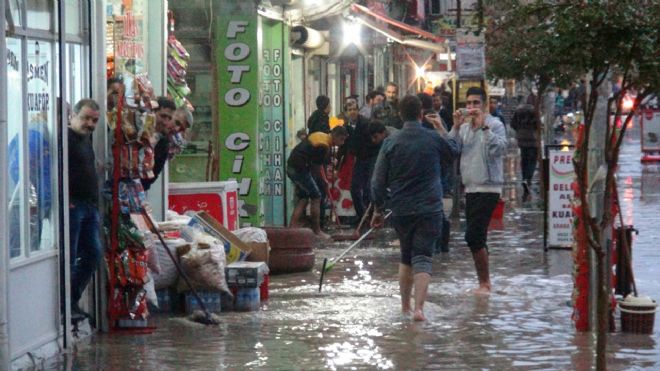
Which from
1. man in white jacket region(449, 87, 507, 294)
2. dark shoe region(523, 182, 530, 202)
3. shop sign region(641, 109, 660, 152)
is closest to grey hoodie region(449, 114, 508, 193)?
man in white jacket region(449, 87, 507, 294)

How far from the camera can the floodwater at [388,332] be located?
33.4 ft

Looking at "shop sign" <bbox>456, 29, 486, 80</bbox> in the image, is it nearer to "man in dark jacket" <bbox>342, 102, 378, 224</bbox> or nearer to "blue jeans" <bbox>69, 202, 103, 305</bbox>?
"man in dark jacket" <bbox>342, 102, 378, 224</bbox>

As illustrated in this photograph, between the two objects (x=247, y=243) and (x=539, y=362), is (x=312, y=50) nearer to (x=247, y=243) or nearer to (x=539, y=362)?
(x=247, y=243)

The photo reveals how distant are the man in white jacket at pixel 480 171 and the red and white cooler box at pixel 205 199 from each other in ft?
8.40

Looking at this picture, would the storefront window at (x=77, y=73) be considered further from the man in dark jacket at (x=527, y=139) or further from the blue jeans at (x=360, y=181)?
the man in dark jacket at (x=527, y=139)

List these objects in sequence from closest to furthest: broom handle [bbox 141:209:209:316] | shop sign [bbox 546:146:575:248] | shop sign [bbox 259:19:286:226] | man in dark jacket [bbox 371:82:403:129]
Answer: broom handle [bbox 141:209:209:316], shop sign [bbox 546:146:575:248], shop sign [bbox 259:19:286:226], man in dark jacket [bbox 371:82:403:129]

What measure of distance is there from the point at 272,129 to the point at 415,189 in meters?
8.71

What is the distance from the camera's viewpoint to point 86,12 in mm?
11148

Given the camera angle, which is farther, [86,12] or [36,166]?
[86,12]

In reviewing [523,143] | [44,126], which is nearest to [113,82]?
[44,126]

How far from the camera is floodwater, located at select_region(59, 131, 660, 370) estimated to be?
10.2m

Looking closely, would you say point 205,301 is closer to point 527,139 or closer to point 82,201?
point 82,201

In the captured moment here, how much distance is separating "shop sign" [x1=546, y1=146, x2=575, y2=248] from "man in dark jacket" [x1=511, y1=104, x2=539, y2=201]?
958 centimetres

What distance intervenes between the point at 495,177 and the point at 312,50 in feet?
40.1
